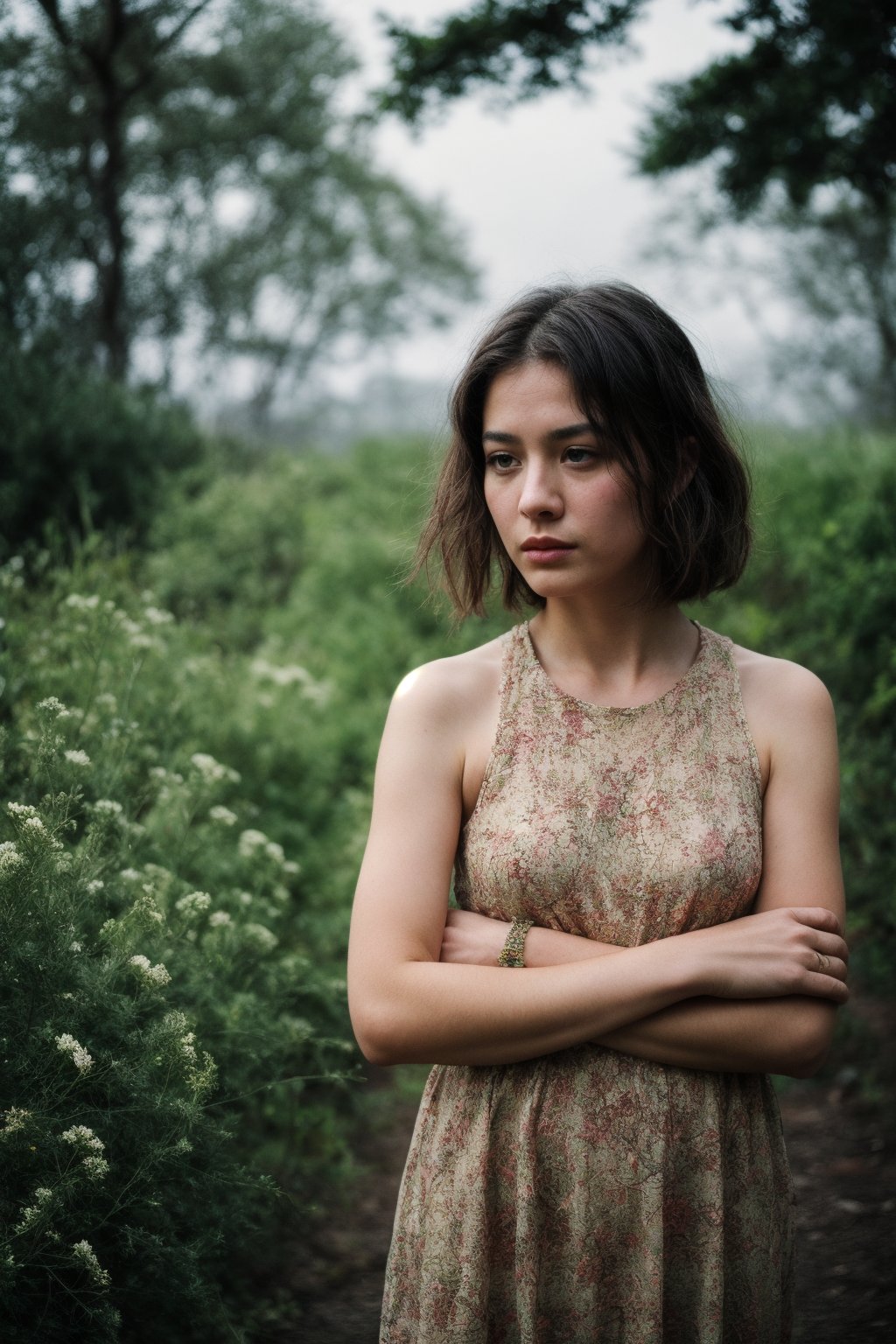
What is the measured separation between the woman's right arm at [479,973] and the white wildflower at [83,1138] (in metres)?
0.48

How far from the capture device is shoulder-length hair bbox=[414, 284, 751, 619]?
73.0 inches

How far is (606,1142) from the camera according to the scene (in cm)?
179

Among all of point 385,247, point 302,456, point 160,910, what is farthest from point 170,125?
point 160,910

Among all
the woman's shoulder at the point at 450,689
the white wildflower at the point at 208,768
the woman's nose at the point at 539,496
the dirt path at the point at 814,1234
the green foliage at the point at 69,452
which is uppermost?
the green foliage at the point at 69,452

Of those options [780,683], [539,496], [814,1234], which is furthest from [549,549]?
[814,1234]

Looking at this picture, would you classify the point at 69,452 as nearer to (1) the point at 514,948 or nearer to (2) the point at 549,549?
(2) the point at 549,549

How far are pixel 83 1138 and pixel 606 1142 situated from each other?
86 cm

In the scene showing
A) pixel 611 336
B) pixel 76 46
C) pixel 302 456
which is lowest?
pixel 611 336

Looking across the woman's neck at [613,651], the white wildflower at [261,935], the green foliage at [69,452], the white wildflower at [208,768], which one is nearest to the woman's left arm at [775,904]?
the woman's neck at [613,651]

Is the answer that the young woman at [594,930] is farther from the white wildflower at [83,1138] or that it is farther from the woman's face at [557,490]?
the white wildflower at [83,1138]

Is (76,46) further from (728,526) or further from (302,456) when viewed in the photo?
(728,526)

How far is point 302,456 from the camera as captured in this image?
12.4 meters

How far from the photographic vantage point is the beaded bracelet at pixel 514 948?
5.98 feet

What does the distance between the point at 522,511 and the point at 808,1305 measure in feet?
8.92
